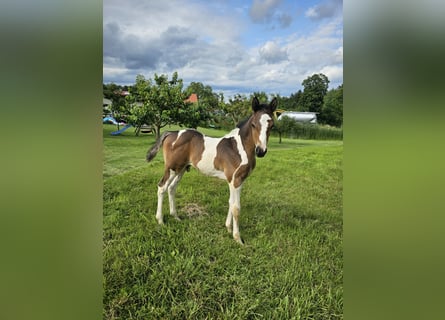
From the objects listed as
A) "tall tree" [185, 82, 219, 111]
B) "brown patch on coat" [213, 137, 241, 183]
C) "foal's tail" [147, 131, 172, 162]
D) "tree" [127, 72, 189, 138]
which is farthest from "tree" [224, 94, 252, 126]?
"foal's tail" [147, 131, 172, 162]

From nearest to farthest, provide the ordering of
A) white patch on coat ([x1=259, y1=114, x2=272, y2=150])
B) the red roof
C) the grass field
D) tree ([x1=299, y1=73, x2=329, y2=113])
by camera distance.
A: 1. the grass field
2. white patch on coat ([x1=259, y1=114, x2=272, y2=150])
3. tree ([x1=299, y1=73, x2=329, y2=113])
4. the red roof

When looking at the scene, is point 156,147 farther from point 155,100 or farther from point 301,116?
point 301,116

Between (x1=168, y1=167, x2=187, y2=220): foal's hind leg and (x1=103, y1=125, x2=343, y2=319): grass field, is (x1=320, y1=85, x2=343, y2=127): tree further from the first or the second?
(x1=168, y1=167, x2=187, y2=220): foal's hind leg

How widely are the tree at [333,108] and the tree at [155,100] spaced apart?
3.44 ft

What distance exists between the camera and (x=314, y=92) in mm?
1973

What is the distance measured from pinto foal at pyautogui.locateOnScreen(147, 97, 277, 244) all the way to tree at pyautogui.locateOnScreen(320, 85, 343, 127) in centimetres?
45

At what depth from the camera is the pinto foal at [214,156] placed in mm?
1919

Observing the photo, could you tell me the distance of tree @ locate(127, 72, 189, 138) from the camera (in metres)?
1.92


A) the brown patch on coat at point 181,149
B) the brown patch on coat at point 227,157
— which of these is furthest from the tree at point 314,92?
the brown patch on coat at point 181,149

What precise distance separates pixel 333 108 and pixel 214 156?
93cm
